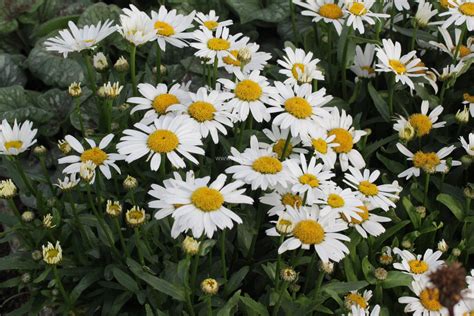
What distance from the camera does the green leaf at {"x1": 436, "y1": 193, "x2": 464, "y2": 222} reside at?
2209 millimetres

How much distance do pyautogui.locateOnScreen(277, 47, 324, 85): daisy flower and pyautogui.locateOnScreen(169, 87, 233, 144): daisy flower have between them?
0.34 m

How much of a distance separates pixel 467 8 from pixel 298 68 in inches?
29.8

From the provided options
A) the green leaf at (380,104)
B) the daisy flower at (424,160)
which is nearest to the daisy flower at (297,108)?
the daisy flower at (424,160)

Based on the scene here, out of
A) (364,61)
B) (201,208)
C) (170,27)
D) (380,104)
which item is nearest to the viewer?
(201,208)

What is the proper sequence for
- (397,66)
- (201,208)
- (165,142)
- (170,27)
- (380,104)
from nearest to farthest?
1. (201,208)
2. (165,142)
3. (170,27)
4. (397,66)
5. (380,104)

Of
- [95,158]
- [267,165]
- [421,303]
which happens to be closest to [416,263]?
[421,303]

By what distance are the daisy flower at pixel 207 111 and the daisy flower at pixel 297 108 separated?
0.15 m

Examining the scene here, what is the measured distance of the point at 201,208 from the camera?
171 centimetres

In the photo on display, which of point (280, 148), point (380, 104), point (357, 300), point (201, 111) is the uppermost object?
point (201, 111)

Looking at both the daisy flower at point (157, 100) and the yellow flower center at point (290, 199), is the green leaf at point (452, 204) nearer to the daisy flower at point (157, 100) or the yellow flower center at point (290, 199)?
the yellow flower center at point (290, 199)

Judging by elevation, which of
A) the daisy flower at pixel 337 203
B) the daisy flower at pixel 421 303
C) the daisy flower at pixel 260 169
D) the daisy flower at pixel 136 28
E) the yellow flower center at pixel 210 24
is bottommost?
the daisy flower at pixel 421 303

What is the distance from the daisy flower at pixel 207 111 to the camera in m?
2.04

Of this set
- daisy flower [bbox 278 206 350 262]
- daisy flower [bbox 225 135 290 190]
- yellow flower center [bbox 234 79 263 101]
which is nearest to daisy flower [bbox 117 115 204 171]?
daisy flower [bbox 225 135 290 190]

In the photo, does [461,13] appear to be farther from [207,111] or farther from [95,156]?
[95,156]
